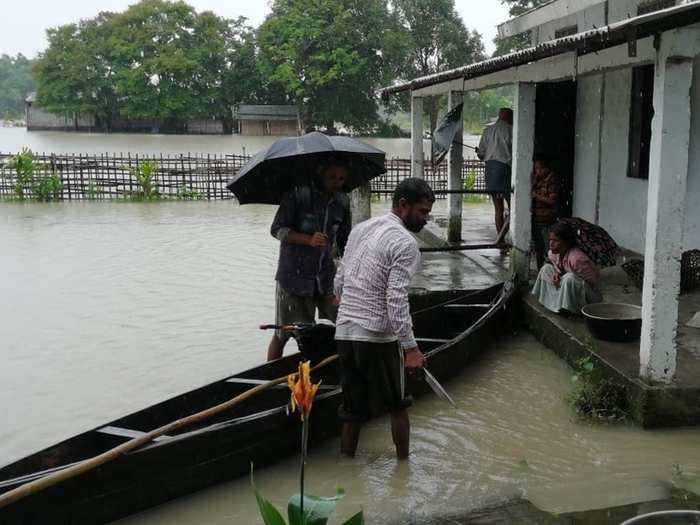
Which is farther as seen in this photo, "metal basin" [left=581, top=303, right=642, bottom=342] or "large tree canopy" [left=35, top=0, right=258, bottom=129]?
"large tree canopy" [left=35, top=0, right=258, bottom=129]

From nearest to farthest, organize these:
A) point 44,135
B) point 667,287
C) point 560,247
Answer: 1. point 667,287
2. point 560,247
3. point 44,135

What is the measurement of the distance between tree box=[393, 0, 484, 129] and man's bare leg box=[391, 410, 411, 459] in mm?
33413

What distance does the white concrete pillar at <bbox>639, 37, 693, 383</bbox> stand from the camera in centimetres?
489

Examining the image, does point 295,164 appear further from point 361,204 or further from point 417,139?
point 417,139

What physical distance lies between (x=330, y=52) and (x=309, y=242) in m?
35.6

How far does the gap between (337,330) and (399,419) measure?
71 centimetres

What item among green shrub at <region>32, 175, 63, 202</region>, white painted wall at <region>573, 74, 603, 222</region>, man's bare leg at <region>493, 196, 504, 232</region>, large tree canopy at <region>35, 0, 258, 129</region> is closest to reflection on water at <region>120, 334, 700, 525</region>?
man's bare leg at <region>493, 196, 504, 232</region>

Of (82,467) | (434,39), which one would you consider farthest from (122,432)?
(434,39)

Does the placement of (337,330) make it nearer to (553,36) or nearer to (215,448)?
(215,448)

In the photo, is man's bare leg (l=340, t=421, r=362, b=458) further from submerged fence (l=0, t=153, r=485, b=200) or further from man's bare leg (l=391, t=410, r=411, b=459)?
submerged fence (l=0, t=153, r=485, b=200)

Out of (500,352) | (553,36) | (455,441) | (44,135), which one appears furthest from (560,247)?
(44,135)

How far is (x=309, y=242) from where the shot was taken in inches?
214

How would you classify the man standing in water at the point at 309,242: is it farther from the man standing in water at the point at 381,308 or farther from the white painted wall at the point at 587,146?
the white painted wall at the point at 587,146

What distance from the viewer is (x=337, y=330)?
455cm
